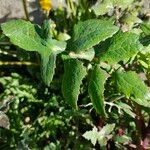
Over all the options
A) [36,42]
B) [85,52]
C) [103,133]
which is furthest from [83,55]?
[103,133]

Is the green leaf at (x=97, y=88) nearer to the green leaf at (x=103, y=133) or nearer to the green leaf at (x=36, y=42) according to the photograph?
the green leaf at (x=36, y=42)

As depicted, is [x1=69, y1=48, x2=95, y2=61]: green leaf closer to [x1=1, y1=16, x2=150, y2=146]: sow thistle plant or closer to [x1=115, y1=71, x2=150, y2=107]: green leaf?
[x1=1, y1=16, x2=150, y2=146]: sow thistle plant

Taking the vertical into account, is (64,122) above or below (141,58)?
below

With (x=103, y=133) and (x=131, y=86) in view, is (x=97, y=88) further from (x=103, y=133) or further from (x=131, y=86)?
(x=103, y=133)

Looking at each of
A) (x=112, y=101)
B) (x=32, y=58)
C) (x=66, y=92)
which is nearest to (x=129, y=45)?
(x=66, y=92)

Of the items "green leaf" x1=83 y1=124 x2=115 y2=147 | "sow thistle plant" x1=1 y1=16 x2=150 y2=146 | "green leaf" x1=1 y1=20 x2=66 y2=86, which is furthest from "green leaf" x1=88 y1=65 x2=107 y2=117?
"green leaf" x1=83 y1=124 x2=115 y2=147

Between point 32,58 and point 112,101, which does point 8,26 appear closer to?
point 112,101
